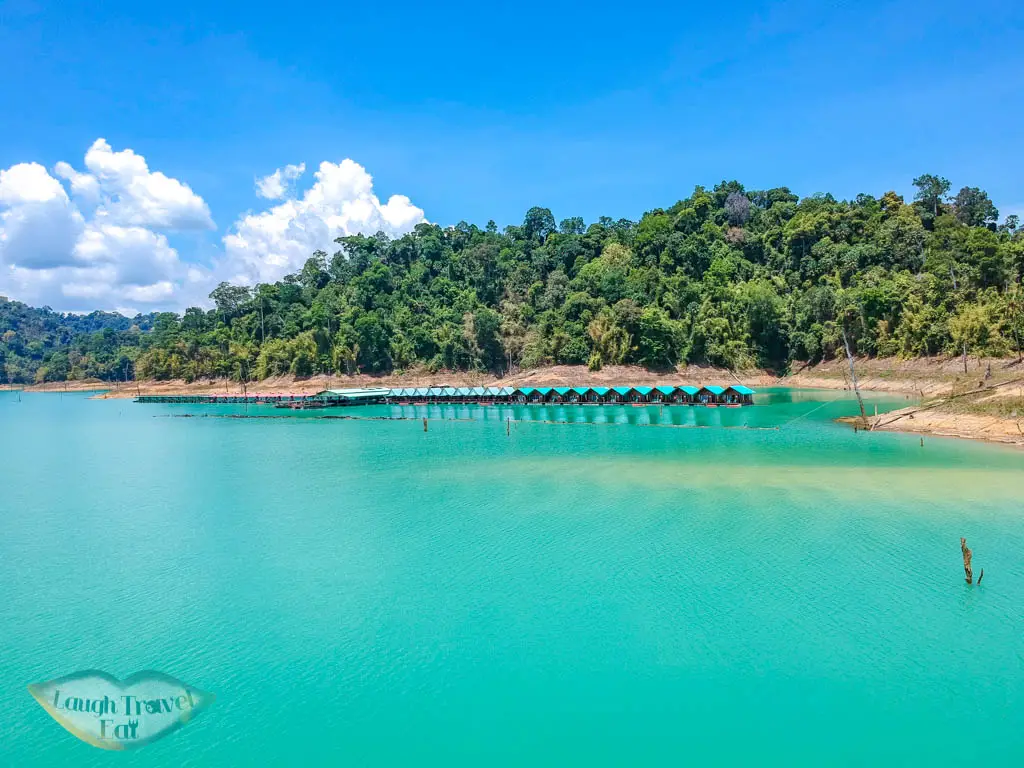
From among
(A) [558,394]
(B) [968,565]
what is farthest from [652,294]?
(B) [968,565]

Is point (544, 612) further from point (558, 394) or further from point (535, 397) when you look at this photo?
point (535, 397)

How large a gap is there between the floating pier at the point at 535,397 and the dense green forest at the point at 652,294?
51.5 feet

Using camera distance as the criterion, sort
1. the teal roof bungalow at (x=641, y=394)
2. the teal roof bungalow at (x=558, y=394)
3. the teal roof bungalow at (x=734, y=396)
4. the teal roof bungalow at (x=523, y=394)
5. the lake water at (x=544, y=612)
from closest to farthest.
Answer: the lake water at (x=544, y=612) → the teal roof bungalow at (x=734, y=396) → the teal roof bungalow at (x=641, y=394) → the teal roof bungalow at (x=558, y=394) → the teal roof bungalow at (x=523, y=394)

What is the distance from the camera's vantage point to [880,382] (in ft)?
247

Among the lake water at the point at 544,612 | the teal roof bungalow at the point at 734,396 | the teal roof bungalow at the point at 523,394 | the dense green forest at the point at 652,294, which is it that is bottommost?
the lake water at the point at 544,612


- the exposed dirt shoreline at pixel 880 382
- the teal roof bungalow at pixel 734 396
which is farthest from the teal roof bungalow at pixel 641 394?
the exposed dirt shoreline at pixel 880 382

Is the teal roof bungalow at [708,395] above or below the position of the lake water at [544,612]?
above

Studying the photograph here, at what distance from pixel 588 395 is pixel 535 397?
22.7ft

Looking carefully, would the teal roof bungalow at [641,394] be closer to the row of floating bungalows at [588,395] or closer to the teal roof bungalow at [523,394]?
the row of floating bungalows at [588,395]

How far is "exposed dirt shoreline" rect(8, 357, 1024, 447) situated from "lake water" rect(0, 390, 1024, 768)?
24.1ft

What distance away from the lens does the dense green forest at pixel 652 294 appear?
77562 millimetres

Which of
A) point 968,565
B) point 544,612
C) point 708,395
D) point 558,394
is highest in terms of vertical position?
point 558,394

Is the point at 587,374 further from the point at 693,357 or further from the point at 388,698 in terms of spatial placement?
the point at 388,698

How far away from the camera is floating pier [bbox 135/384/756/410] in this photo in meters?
68.0
